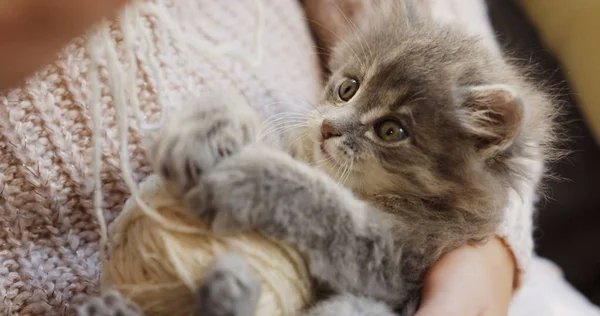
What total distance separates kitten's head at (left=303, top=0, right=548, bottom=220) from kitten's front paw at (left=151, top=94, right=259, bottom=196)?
144 mm

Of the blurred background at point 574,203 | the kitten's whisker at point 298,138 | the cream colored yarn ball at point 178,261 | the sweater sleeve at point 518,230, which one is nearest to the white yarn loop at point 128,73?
the cream colored yarn ball at point 178,261

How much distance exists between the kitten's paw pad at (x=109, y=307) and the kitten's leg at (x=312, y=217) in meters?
0.12

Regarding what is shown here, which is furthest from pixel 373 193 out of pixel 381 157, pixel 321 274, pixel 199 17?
pixel 199 17

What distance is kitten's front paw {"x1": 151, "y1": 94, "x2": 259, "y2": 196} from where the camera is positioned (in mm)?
648

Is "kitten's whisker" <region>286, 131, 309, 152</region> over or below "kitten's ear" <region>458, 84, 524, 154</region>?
over

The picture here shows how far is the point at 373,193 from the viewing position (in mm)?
807

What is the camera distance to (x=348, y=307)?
0.68 meters

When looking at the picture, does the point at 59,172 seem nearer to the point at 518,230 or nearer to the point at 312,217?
the point at 312,217

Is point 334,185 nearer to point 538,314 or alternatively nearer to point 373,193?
point 373,193

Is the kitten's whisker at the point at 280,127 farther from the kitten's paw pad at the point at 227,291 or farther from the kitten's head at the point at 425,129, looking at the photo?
the kitten's paw pad at the point at 227,291

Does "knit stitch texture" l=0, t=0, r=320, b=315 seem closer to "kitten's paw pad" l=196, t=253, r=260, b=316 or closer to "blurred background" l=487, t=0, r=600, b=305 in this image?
"kitten's paw pad" l=196, t=253, r=260, b=316

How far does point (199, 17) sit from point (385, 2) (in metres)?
0.36

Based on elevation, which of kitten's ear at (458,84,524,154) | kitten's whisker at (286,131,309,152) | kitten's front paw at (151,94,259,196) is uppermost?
kitten's front paw at (151,94,259,196)

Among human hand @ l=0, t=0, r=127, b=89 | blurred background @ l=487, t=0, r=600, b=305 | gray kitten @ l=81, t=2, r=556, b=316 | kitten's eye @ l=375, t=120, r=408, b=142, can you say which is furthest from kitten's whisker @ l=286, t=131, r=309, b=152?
blurred background @ l=487, t=0, r=600, b=305
